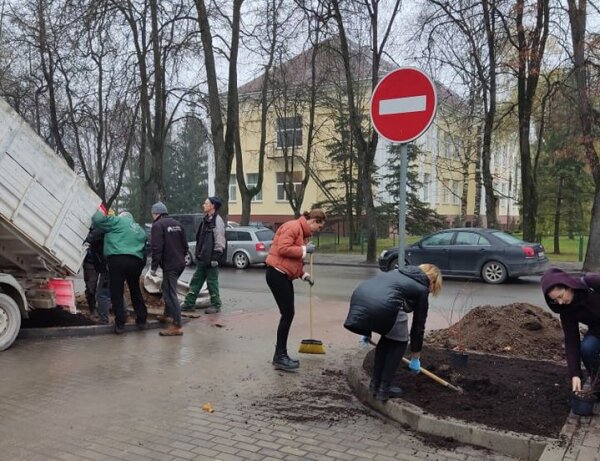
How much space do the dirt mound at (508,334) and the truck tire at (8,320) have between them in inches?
191

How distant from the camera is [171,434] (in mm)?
4430

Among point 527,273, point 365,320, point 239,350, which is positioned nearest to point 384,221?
point 527,273

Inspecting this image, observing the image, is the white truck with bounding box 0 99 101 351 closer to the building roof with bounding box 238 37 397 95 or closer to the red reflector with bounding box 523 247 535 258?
the red reflector with bounding box 523 247 535 258

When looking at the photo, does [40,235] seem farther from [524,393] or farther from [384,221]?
[384,221]

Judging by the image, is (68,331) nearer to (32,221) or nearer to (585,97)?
(32,221)

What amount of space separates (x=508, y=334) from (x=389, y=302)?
277 centimetres

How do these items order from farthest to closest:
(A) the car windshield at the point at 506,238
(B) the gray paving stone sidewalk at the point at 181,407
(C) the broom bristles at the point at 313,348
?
(A) the car windshield at the point at 506,238 < (C) the broom bristles at the point at 313,348 < (B) the gray paving stone sidewalk at the point at 181,407

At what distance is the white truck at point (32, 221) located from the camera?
6758mm

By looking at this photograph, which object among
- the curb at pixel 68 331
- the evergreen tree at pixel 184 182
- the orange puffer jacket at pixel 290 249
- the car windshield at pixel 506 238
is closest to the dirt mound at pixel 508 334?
the orange puffer jacket at pixel 290 249

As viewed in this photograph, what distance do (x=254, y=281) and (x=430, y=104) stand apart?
11109mm

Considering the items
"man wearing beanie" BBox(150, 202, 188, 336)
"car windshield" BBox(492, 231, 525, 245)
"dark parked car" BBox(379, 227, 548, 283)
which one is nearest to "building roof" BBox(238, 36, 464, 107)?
"dark parked car" BBox(379, 227, 548, 283)

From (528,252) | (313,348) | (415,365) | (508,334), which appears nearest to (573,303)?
(415,365)

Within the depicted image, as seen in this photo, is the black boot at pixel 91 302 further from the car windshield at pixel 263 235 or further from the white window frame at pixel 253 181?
the white window frame at pixel 253 181

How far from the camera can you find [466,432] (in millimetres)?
4230
